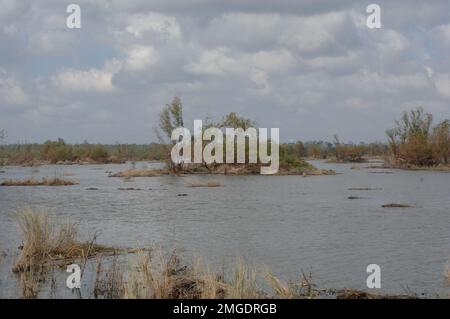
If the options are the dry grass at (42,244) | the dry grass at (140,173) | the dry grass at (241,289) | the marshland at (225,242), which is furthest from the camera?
the dry grass at (140,173)

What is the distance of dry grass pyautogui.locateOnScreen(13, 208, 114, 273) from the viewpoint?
47.6ft

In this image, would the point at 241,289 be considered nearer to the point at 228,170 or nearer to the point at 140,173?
the point at 140,173

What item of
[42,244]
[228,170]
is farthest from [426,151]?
[42,244]

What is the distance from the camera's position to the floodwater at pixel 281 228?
1538 centimetres

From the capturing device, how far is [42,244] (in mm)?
15195

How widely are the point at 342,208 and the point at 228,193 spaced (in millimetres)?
11845

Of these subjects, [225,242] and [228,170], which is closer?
[225,242]

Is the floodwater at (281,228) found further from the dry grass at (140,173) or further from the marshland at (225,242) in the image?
the dry grass at (140,173)

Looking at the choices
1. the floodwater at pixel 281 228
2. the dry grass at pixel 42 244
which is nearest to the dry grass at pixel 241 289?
the floodwater at pixel 281 228

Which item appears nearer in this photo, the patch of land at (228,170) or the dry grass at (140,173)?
the dry grass at (140,173)

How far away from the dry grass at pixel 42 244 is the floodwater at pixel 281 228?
63 centimetres

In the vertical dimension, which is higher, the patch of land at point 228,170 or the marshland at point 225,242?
the patch of land at point 228,170

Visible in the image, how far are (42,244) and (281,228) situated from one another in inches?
427

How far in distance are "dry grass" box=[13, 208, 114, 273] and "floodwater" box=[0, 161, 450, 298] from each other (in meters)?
0.63
